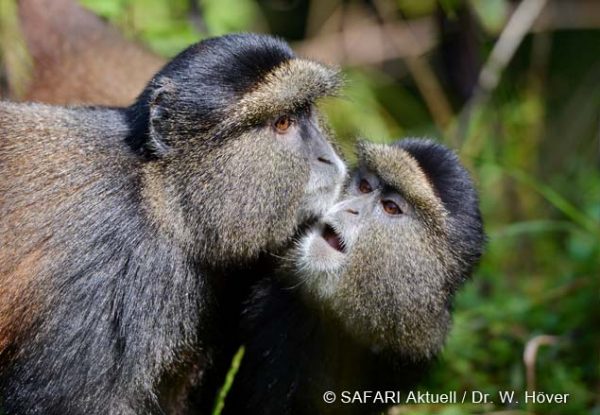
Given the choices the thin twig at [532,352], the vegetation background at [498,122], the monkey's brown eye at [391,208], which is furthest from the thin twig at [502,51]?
the monkey's brown eye at [391,208]

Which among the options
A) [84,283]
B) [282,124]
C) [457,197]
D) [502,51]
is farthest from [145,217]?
[502,51]

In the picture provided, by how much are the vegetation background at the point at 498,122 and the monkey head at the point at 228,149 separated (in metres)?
0.68

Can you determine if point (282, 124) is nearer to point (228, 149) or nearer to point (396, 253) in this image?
point (228, 149)

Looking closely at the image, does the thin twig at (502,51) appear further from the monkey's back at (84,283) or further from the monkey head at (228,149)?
the monkey's back at (84,283)

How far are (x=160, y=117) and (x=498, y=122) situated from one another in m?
3.71

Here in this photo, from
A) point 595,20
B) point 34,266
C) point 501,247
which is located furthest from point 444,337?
point 595,20

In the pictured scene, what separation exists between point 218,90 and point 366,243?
0.89 meters

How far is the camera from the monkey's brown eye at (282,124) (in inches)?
168

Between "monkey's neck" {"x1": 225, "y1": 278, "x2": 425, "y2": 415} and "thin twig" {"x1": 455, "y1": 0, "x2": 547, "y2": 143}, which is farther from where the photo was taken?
"thin twig" {"x1": 455, "y1": 0, "x2": 547, "y2": 143}

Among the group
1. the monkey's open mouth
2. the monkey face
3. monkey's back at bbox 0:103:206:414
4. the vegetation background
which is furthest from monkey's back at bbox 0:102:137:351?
the vegetation background

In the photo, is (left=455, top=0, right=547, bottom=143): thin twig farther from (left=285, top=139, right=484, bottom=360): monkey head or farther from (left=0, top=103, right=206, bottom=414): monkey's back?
(left=0, top=103, right=206, bottom=414): monkey's back

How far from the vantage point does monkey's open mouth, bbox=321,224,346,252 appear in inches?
171

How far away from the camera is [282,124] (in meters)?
4.28

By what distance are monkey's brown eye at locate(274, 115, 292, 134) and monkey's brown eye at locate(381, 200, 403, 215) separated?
53 centimetres
